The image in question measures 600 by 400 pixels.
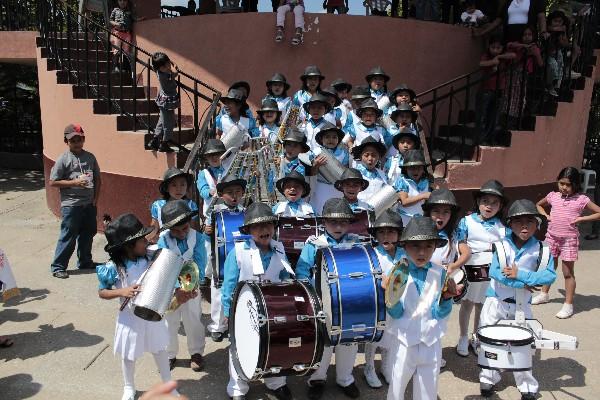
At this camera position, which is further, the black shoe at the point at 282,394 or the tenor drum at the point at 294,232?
the tenor drum at the point at 294,232

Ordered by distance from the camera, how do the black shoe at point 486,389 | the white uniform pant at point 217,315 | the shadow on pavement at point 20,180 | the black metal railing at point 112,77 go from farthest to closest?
the shadow on pavement at point 20,180 < the black metal railing at point 112,77 < the white uniform pant at point 217,315 < the black shoe at point 486,389

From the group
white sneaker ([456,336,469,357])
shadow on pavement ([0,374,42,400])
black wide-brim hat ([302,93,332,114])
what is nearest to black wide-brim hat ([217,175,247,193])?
black wide-brim hat ([302,93,332,114])

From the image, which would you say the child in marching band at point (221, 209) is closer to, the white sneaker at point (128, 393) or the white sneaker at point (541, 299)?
the white sneaker at point (128, 393)

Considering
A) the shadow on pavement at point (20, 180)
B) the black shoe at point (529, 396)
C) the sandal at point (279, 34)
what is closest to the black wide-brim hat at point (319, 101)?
the sandal at point (279, 34)

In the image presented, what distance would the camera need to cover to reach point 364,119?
6723 millimetres

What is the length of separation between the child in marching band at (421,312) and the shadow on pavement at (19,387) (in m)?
2.88

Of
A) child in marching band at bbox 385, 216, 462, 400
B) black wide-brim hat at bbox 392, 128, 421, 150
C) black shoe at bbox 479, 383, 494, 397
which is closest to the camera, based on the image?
child in marching band at bbox 385, 216, 462, 400

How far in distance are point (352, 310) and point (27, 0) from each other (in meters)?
12.7

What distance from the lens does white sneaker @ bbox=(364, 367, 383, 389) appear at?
4.57 metres

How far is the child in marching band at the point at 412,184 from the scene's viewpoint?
554 cm

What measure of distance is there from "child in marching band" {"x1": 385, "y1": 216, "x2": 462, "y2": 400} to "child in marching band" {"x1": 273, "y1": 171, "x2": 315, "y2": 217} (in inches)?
59.1

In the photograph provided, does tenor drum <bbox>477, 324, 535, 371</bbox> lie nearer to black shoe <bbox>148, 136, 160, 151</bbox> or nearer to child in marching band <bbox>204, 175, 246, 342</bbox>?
child in marching band <bbox>204, 175, 246, 342</bbox>

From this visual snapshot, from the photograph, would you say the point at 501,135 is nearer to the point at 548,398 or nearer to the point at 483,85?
the point at 483,85

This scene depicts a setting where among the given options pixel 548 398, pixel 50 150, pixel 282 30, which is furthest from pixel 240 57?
pixel 548 398
